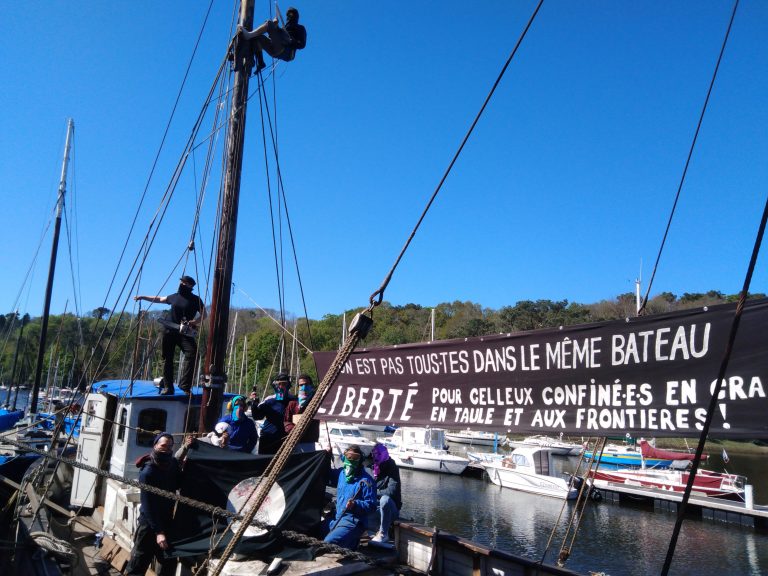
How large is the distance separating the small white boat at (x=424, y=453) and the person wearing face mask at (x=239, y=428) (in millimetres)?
28156

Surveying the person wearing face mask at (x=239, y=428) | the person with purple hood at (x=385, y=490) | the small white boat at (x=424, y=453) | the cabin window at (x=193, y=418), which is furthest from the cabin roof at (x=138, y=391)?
the small white boat at (x=424, y=453)

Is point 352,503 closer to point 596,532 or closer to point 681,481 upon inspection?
point 596,532

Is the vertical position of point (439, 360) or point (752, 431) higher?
point (439, 360)

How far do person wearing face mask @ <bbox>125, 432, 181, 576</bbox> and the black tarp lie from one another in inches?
4.9

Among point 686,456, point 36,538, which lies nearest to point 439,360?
point 36,538

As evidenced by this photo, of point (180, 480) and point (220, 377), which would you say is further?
point (220, 377)

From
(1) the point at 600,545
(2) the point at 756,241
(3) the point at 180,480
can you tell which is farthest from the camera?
(1) the point at 600,545

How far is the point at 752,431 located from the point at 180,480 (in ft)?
18.8

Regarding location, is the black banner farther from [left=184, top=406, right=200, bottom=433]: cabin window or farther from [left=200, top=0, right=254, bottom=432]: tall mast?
[left=184, top=406, right=200, bottom=433]: cabin window

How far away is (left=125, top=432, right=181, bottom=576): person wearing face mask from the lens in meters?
5.97

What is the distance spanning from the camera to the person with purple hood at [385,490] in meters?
7.21

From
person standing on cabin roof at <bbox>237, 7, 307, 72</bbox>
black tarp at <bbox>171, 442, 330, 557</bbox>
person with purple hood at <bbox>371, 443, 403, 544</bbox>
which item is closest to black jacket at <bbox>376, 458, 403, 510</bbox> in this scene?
person with purple hood at <bbox>371, 443, 403, 544</bbox>

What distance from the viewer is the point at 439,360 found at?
482cm

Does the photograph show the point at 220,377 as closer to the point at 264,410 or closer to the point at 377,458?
the point at 264,410
